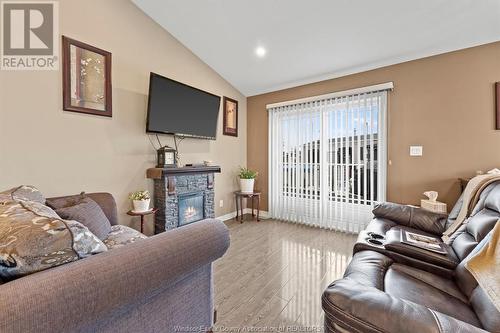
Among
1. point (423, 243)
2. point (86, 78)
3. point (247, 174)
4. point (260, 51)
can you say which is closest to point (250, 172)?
point (247, 174)

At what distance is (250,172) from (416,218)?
109 inches

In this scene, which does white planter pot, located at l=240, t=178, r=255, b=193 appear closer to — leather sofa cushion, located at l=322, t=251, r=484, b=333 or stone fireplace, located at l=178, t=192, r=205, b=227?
stone fireplace, located at l=178, t=192, r=205, b=227

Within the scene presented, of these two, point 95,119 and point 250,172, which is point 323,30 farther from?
point 95,119

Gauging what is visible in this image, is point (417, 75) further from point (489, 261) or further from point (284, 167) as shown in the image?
point (489, 261)

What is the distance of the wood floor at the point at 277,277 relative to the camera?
65.1 inches

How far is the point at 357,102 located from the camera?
344 cm

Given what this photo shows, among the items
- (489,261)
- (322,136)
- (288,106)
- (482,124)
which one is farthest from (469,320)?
(288,106)

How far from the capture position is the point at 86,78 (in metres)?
2.46

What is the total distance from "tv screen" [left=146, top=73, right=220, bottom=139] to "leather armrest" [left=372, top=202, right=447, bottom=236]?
272 centimetres

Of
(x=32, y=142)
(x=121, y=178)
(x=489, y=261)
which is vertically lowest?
(x=489, y=261)

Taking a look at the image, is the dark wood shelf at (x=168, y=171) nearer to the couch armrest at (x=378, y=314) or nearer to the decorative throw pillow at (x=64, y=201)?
the decorative throw pillow at (x=64, y=201)

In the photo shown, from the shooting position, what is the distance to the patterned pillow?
0.76 meters

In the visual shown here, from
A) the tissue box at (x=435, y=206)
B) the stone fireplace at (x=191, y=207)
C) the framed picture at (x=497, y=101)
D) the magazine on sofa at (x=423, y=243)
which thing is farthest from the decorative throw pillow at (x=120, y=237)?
the framed picture at (x=497, y=101)

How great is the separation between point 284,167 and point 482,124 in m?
2.72
